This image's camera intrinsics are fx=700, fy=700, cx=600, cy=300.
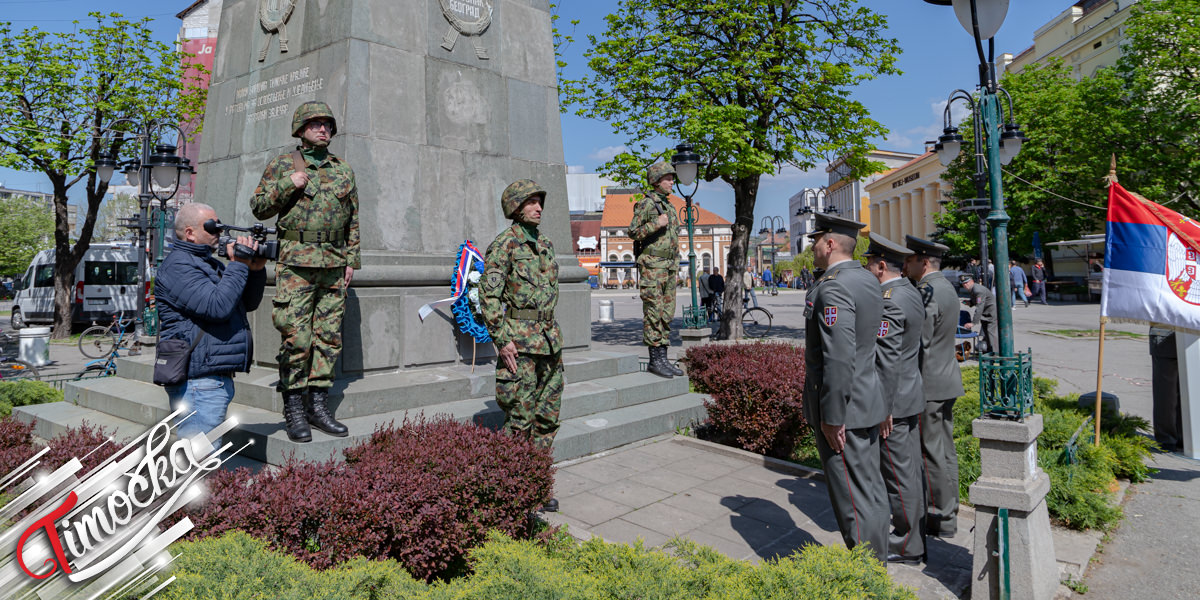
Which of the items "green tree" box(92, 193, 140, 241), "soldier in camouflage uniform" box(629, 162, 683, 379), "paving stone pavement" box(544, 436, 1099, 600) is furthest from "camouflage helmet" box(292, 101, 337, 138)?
"green tree" box(92, 193, 140, 241)

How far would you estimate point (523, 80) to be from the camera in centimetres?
827

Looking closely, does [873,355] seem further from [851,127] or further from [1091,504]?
[851,127]

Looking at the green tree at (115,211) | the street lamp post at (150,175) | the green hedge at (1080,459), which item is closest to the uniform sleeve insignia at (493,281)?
the green hedge at (1080,459)

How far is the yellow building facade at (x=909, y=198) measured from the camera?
6919cm

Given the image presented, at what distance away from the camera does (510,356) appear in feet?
15.9

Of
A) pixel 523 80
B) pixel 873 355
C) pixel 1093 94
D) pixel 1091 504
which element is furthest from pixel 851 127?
pixel 1093 94

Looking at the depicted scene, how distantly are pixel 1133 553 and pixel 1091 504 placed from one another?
0.46 meters

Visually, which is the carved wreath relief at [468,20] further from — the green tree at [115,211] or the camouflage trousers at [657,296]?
the green tree at [115,211]

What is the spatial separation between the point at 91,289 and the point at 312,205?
23741mm

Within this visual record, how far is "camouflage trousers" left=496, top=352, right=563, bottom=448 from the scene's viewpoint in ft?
16.1

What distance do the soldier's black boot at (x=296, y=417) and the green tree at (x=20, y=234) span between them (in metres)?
53.4

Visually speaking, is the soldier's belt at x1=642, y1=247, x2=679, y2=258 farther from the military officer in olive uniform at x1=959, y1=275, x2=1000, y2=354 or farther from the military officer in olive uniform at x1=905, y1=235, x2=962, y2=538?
the military officer in olive uniform at x1=959, y1=275, x2=1000, y2=354

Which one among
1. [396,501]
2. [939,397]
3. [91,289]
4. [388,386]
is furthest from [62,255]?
[939,397]

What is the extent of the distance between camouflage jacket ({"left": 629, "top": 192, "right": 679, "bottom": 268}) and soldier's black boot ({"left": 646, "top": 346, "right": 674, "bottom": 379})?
98 centimetres
